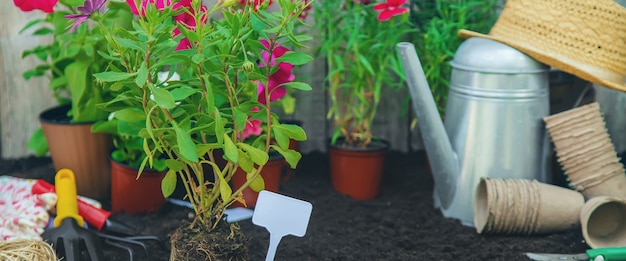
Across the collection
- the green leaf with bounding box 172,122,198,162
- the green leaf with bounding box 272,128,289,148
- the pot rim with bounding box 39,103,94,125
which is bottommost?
the pot rim with bounding box 39,103,94,125

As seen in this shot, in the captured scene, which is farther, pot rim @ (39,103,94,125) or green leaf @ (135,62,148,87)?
pot rim @ (39,103,94,125)

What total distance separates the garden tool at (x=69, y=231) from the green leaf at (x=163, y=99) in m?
0.53

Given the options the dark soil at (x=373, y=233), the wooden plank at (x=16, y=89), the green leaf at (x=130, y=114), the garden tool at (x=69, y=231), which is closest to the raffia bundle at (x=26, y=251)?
the garden tool at (x=69, y=231)

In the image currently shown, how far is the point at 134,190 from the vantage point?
1841 millimetres

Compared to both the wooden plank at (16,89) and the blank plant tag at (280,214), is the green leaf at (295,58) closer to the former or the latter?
the blank plant tag at (280,214)

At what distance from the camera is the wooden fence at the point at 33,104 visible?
2248 millimetres

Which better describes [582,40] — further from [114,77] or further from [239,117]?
[114,77]

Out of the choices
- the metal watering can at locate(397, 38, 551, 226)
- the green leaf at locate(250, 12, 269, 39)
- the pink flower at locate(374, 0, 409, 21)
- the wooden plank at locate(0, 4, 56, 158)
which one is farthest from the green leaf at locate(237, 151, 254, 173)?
the wooden plank at locate(0, 4, 56, 158)

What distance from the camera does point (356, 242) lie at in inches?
68.2

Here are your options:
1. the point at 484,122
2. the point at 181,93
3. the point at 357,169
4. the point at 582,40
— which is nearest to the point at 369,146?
the point at 357,169

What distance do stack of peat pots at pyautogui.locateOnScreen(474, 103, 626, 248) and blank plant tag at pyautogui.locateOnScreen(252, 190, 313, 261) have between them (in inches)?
23.4

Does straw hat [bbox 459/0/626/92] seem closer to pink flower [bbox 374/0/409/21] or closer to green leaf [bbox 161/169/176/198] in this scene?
pink flower [bbox 374/0/409/21]

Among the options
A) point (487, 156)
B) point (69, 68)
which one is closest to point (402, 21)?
point (487, 156)

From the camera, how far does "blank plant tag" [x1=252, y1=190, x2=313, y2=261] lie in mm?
1363
